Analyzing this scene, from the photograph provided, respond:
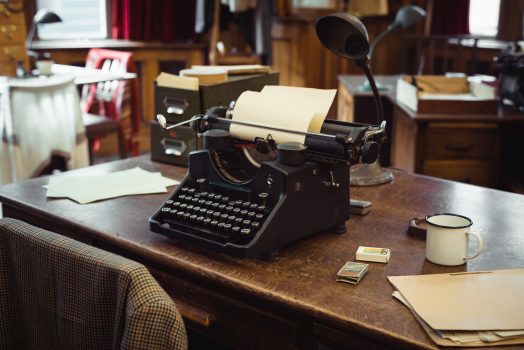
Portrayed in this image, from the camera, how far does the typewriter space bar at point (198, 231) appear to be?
134 centimetres

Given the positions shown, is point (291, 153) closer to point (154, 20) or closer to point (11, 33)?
point (11, 33)

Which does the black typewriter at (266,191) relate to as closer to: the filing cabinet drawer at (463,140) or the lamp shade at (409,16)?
the filing cabinet drawer at (463,140)

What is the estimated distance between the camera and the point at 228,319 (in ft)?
4.30

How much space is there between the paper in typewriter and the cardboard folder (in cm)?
39

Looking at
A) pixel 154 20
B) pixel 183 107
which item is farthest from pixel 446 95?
pixel 154 20

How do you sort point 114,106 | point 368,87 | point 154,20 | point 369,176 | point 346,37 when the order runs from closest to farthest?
point 346,37 → point 369,176 → point 368,87 → point 114,106 → point 154,20

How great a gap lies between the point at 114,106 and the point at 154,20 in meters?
1.74

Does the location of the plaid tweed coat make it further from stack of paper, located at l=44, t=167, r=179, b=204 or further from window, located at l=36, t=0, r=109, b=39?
window, located at l=36, t=0, r=109, b=39

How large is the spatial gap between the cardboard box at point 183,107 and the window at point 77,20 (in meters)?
3.66

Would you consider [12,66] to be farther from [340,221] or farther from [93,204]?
[340,221]

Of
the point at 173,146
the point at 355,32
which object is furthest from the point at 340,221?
the point at 173,146

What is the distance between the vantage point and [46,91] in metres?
3.33

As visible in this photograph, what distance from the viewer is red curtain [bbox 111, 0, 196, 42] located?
5.64 meters

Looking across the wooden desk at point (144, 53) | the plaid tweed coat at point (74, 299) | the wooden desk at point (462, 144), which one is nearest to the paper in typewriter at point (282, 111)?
the plaid tweed coat at point (74, 299)
